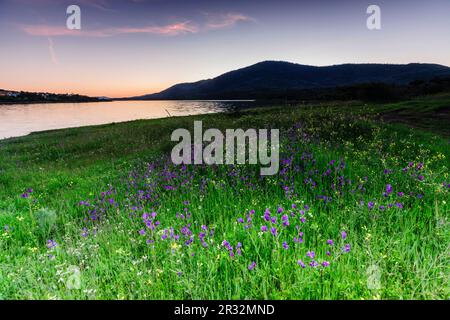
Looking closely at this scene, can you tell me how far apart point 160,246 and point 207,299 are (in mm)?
1202

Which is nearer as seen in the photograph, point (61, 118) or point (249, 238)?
point (249, 238)

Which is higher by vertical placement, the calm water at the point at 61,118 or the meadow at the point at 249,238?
the calm water at the point at 61,118

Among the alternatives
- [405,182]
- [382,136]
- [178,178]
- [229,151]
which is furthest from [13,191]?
[382,136]

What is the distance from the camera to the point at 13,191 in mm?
9148

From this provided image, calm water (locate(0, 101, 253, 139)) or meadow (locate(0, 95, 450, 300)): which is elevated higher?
calm water (locate(0, 101, 253, 139))

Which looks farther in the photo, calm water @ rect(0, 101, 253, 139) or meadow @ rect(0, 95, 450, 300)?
calm water @ rect(0, 101, 253, 139)

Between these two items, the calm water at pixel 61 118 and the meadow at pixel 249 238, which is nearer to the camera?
the meadow at pixel 249 238

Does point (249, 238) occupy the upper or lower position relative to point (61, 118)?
lower

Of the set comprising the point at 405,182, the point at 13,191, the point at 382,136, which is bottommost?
the point at 13,191
